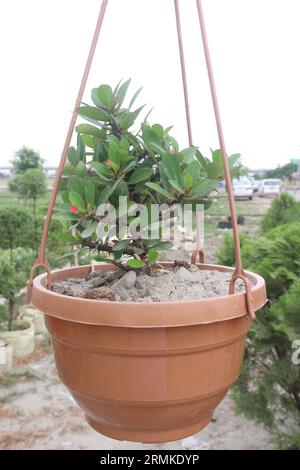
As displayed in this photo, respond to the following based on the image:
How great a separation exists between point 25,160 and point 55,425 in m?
9.94

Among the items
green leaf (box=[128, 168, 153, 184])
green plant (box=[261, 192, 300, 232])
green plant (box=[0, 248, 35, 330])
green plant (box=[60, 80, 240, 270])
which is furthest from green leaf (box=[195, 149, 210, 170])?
green plant (box=[0, 248, 35, 330])

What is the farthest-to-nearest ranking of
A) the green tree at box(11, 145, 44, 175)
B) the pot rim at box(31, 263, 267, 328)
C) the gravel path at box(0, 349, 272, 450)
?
the green tree at box(11, 145, 44, 175), the gravel path at box(0, 349, 272, 450), the pot rim at box(31, 263, 267, 328)

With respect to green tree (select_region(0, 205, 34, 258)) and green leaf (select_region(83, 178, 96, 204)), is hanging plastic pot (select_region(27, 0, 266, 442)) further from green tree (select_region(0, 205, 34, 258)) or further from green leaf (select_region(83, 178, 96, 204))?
green tree (select_region(0, 205, 34, 258))

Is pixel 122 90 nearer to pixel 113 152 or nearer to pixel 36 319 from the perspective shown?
pixel 113 152

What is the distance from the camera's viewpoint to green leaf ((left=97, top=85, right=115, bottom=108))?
75 centimetres

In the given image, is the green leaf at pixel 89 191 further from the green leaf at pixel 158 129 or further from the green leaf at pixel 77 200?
the green leaf at pixel 158 129

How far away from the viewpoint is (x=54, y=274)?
0.95 metres

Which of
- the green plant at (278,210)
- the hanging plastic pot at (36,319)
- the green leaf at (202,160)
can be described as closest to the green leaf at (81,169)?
the green leaf at (202,160)

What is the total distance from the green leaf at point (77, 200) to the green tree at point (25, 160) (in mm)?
10993

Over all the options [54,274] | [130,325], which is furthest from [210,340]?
[54,274]

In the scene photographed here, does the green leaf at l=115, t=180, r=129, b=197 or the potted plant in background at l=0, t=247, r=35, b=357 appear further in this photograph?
the potted plant in background at l=0, t=247, r=35, b=357

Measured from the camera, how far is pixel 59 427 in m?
2.39

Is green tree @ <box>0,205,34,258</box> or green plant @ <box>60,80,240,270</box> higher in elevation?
green plant @ <box>60,80,240,270</box>

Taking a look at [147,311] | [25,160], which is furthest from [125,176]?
[25,160]
